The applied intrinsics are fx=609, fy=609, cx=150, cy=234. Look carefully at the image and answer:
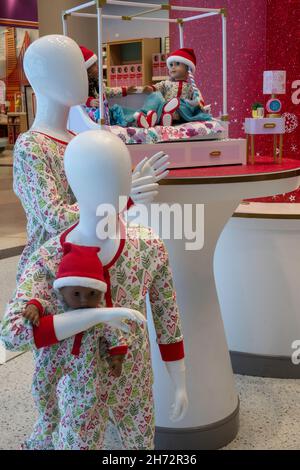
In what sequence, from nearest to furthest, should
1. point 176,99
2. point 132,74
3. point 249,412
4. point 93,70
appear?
point 93,70, point 176,99, point 249,412, point 132,74

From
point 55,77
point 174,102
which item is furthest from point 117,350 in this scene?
point 174,102

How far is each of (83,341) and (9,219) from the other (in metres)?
6.02

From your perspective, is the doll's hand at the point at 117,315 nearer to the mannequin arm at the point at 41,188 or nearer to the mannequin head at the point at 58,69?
the mannequin arm at the point at 41,188

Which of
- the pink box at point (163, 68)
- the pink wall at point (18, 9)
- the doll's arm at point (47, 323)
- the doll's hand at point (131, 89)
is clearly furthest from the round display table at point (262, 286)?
the pink wall at point (18, 9)

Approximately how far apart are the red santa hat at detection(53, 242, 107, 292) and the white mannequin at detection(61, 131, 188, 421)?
0.08 meters

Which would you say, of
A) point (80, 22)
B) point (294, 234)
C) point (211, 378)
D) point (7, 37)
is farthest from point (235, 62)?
point (7, 37)

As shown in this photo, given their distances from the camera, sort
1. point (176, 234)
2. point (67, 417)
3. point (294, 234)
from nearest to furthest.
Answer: point (67, 417) < point (176, 234) < point (294, 234)

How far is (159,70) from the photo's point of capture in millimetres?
6961

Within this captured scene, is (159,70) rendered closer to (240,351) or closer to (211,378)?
(240,351)

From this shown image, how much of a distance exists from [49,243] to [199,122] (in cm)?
112

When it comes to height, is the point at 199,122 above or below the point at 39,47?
below

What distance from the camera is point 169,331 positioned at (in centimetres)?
149

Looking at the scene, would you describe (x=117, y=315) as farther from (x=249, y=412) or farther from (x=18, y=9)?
(x=18, y=9)

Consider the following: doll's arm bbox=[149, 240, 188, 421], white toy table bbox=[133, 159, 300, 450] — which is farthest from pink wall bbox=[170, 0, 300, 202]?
doll's arm bbox=[149, 240, 188, 421]
